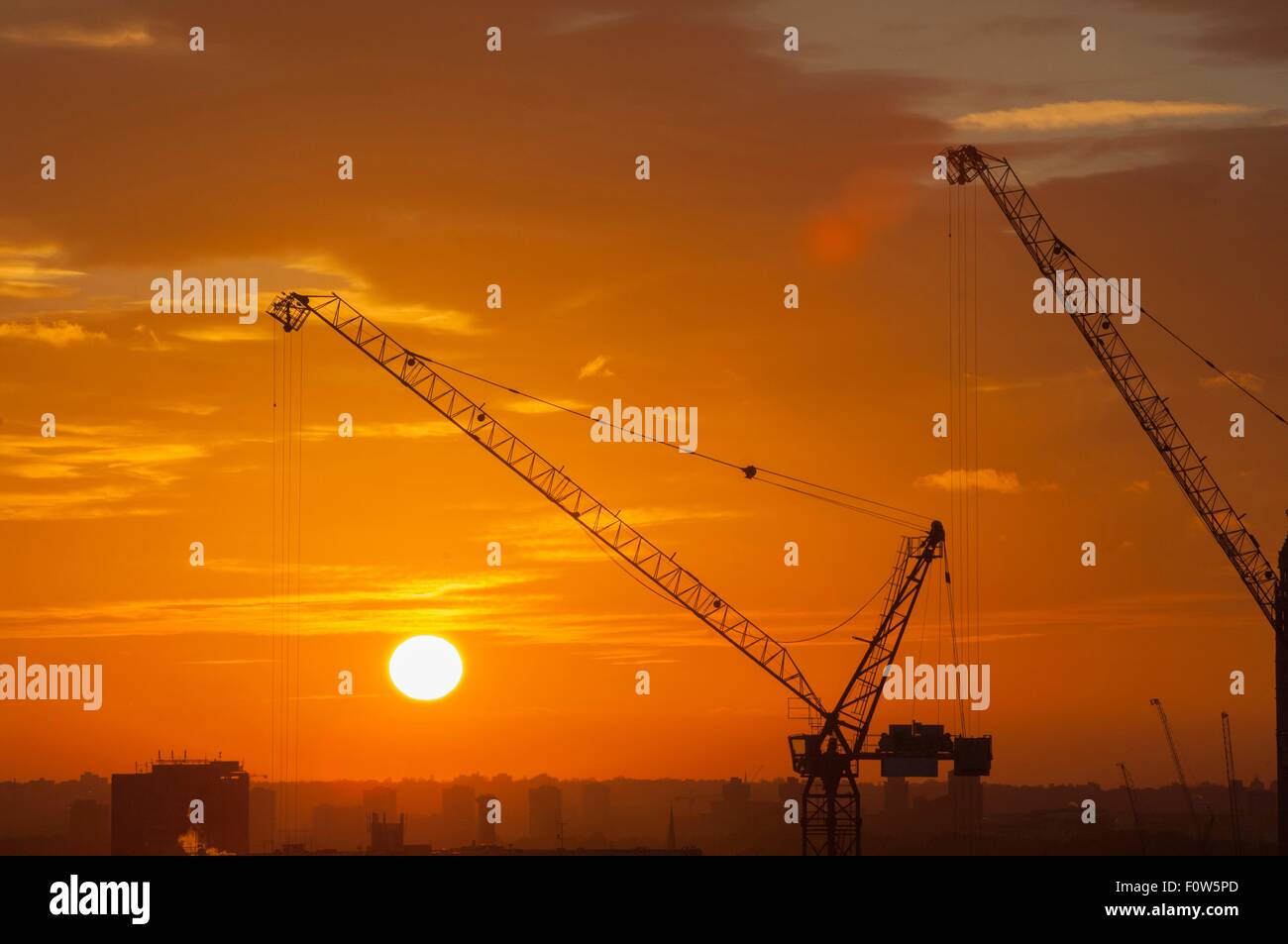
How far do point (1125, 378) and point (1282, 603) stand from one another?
3171 cm

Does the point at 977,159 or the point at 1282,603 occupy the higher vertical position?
the point at 977,159
